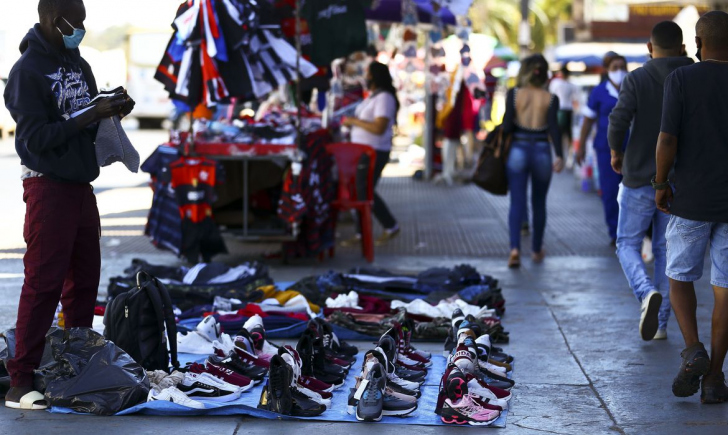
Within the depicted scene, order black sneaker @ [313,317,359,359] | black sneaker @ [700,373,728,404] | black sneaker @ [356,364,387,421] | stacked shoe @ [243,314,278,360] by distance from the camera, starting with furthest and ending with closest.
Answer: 1. black sneaker @ [313,317,359,359]
2. stacked shoe @ [243,314,278,360]
3. black sneaker @ [700,373,728,404]
4. black sneaker @ [356,364,387,421]

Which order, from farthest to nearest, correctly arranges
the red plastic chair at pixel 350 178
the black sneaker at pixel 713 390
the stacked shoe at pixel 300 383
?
1. the red plastic chair at pixel 350 178
2. the black sneaker at pixel 713 390
3. the stacked shoe at pixel 300 383

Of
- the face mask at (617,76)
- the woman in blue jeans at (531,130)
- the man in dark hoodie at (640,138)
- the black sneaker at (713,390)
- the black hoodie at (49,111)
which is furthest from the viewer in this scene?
the face mask at (617,76)

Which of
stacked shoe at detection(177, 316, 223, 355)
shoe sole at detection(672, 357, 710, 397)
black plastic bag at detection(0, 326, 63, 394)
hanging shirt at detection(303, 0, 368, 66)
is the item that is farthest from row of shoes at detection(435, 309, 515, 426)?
hanging shirt at detection(303, 0, 368, 66)

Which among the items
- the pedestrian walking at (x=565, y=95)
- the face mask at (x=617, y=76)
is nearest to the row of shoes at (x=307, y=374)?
the face mask at (x=617, y=76)

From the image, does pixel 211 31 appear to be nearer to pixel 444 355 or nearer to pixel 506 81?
pixel 444 355

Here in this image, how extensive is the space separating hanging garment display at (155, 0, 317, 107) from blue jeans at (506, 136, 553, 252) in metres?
2.39

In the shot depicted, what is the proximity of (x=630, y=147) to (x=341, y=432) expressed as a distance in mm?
3007

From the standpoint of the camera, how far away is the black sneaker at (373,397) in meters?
5.05

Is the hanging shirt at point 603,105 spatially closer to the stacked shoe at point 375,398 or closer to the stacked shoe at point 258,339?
the stacked shoe at point 258,339

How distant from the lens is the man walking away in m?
5.30

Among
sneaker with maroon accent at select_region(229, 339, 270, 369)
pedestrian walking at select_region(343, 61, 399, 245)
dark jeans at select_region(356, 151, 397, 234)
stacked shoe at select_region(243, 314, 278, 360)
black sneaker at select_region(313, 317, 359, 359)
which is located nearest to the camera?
sneaker with maroon accent at select_region(229, 339, 270, 369)

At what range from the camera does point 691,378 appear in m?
5.25

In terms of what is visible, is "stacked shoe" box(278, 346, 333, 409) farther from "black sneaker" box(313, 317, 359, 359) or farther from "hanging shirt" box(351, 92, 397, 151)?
"hanging shirt" box(351, 92, 397, 151)

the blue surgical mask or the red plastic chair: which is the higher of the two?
the blue surgical mask
